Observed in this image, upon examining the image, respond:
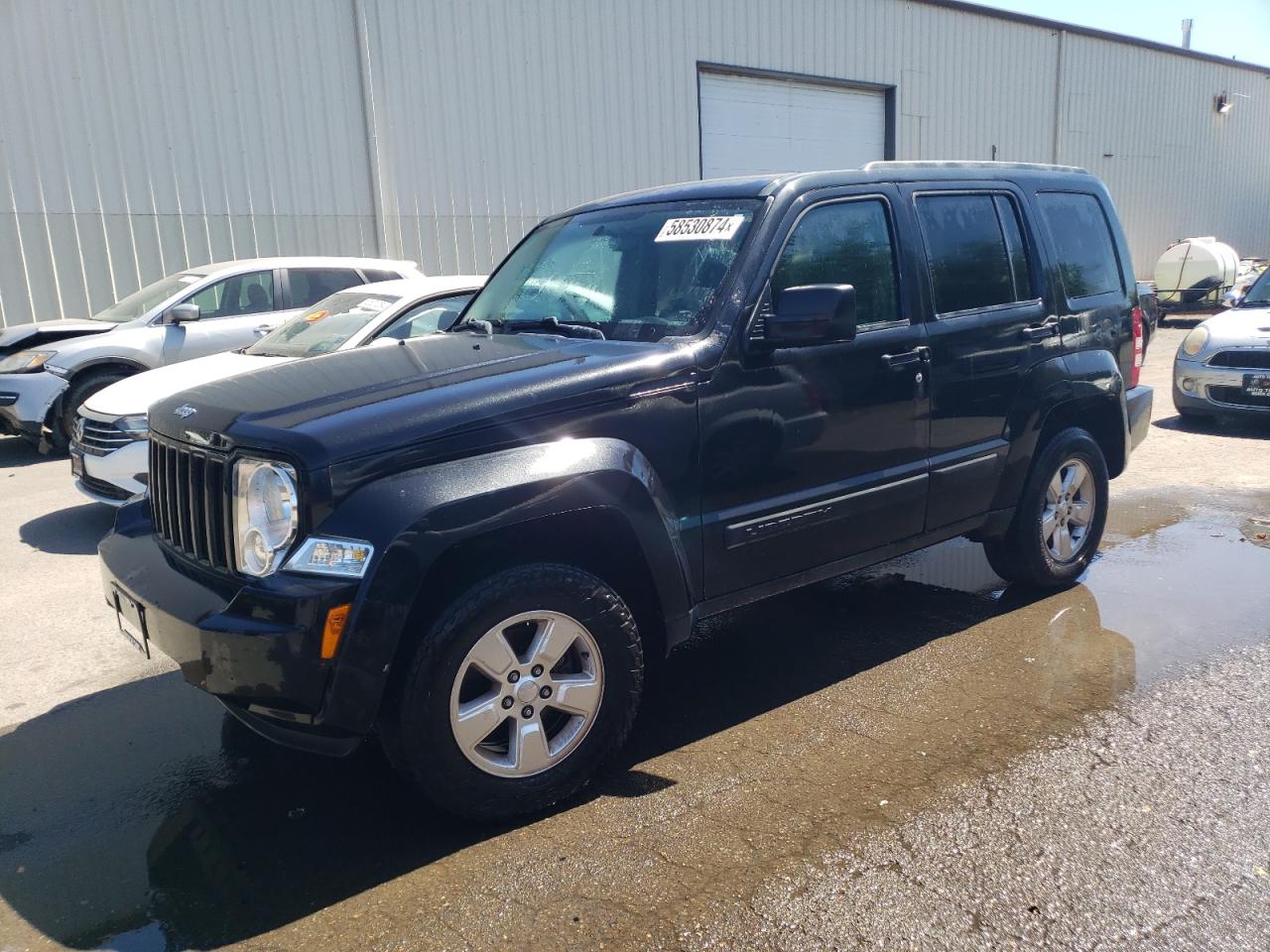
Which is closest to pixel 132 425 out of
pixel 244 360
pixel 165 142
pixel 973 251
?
pixel 244 360

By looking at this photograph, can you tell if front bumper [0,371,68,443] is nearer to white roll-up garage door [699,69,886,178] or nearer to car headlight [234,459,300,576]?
car headlight [234,459,300,576]

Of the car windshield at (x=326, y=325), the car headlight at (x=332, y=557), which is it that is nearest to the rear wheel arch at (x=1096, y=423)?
the car headlight at (x=332, y=557)

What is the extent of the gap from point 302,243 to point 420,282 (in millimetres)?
7650

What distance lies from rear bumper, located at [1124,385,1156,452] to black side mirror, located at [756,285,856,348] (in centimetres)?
263

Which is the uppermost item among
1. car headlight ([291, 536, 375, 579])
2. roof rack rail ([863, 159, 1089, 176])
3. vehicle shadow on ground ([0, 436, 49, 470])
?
roof rack rail ([863, 159, 1089, 176])

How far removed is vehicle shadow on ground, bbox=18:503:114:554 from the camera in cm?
639

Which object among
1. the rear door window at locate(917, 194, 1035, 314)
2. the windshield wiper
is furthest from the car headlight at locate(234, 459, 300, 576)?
the rear door window at locate(917, 194, 1035, 314)

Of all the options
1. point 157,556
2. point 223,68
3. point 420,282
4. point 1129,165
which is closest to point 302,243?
point 223,68

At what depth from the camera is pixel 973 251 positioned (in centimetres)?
446

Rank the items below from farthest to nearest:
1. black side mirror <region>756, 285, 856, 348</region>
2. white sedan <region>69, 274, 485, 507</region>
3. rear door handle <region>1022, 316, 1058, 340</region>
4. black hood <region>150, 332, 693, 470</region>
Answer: white sedan <region>69, 274, 485, 507</region> → rear door handle <region>1022, 316, 1058, 340</region> → black side mirror <region>756, 285, 856, 348</region> → black hood <region>150, 332, 693, 470</region>

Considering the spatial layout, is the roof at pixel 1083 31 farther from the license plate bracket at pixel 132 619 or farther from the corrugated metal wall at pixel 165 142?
the license plate bracket at pixel 132 619

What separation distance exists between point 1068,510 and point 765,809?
2761 mm

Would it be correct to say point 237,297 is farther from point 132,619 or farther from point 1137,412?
point 1137,412

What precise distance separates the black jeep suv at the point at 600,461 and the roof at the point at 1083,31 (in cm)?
1880
